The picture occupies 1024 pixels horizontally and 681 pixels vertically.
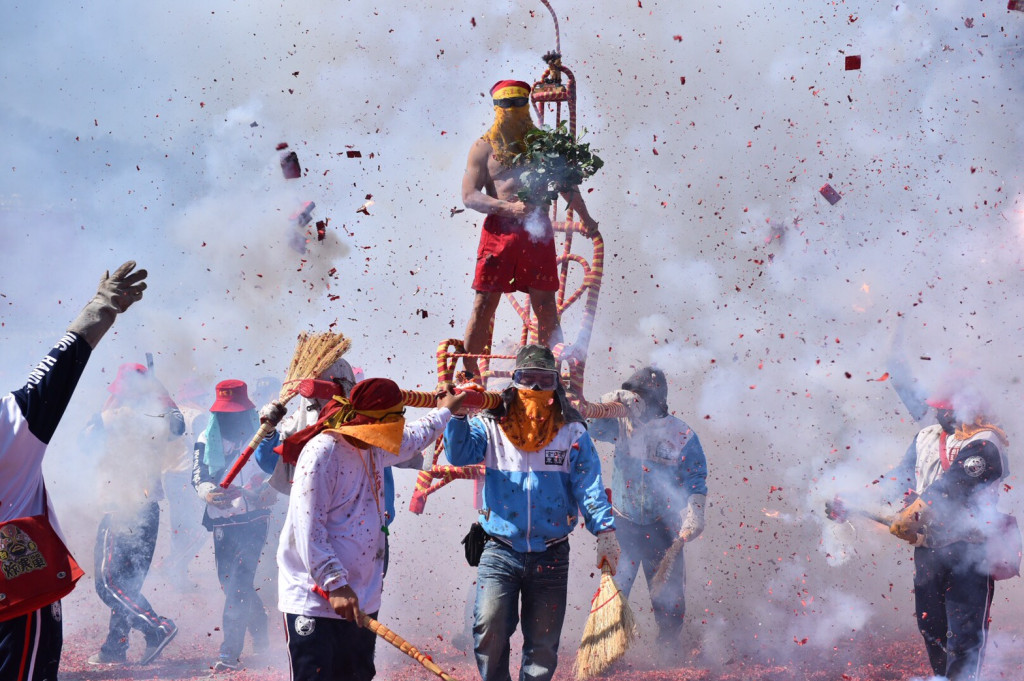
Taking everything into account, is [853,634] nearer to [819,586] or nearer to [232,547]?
[819,586]

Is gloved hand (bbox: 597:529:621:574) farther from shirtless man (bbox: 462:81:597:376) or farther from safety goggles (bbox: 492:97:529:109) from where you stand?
safety goggles (bbox: 492:97:529:109)

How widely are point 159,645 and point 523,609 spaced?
3.82 meters

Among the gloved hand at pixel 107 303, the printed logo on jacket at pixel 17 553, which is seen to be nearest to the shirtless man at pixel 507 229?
the gloved hand at pixel 107 303

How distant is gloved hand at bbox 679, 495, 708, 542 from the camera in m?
7.26

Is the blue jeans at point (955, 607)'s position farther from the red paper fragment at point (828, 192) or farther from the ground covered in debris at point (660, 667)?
the red paper fragment at point (828, 192)

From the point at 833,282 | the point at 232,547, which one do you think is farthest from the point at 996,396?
the point at 232,547

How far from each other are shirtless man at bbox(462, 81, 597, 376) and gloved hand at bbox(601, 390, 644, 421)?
1022 millimetres

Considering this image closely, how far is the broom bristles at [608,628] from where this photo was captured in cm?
590

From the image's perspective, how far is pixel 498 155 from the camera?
20.7ft

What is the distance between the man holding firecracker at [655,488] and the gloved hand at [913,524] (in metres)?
1.43

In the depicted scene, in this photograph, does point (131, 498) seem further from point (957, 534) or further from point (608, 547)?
point (957, 534)

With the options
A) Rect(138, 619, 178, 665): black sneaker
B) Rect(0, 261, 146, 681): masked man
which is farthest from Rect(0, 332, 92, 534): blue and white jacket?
Rect(138, 619, 178, 665): black sneaker

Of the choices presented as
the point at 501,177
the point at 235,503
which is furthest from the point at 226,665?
the point at 501,177

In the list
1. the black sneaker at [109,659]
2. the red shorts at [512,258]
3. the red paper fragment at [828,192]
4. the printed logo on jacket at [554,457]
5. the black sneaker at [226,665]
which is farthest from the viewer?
the red paper fragment at [828,192]
